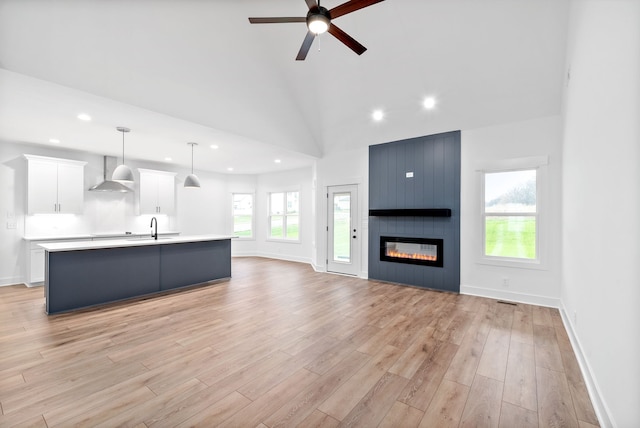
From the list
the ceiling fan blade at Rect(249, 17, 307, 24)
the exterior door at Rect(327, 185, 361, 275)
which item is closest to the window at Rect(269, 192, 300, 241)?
the exterior door at Rect(327, 185, 361, 275)

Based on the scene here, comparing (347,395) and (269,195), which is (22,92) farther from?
(269,195)

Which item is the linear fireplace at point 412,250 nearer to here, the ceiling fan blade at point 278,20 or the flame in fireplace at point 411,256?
the flame in fireplace at point 411,256

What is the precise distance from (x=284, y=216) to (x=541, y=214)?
21.5ft

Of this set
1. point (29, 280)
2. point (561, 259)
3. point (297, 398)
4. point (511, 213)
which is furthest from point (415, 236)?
point (29, 280)

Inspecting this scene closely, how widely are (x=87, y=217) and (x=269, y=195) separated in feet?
15.5

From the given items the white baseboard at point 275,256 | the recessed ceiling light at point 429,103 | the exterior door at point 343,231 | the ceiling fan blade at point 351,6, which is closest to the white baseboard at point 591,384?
the ceiling fan blade at point 351,6

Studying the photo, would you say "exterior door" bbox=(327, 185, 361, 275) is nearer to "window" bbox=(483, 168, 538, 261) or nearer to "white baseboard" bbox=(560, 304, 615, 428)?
"window" bbox=(483, 168, 538, 261)

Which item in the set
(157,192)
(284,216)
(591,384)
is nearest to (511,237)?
(591,384)

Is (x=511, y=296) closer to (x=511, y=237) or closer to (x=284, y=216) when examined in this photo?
(x=511, y=237)

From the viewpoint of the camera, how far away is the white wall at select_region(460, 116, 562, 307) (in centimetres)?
407

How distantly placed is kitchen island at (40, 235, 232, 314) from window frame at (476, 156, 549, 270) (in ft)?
16.3

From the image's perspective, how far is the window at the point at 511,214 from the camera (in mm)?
4273

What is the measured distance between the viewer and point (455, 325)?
3369 mm

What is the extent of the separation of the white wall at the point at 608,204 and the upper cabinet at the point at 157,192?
27.2 ft
